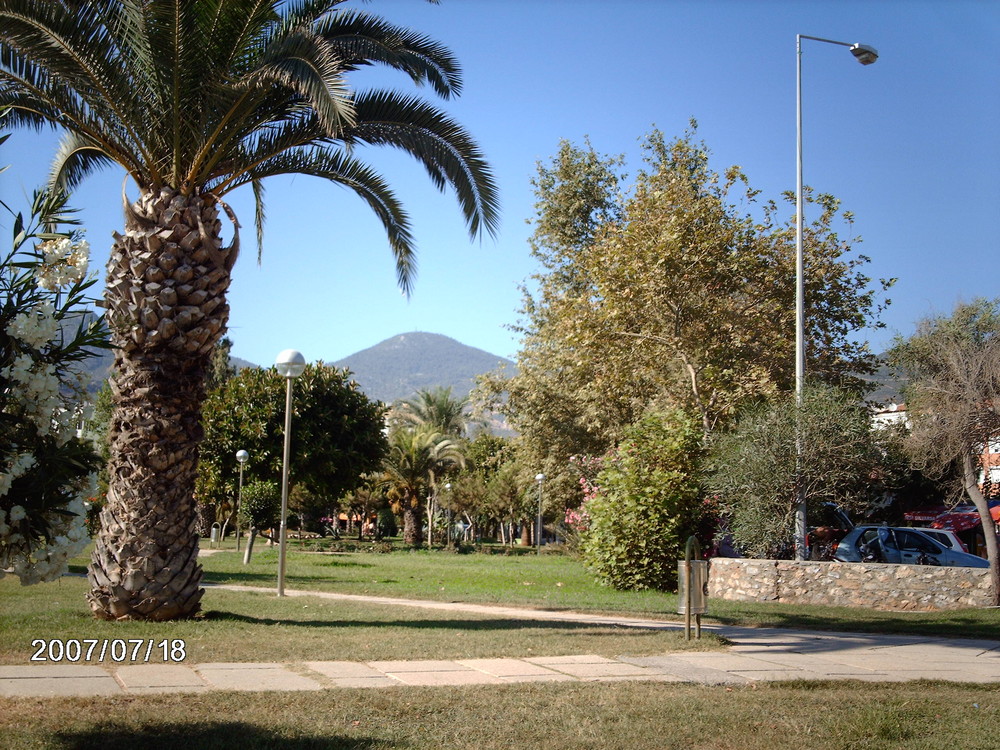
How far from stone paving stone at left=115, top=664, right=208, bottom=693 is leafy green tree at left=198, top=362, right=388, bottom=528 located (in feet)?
81.2

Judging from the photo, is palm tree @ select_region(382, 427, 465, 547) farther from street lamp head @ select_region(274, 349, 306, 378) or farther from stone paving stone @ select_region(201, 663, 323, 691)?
stone paving stone @ select_region(201, 663, 323, 691)

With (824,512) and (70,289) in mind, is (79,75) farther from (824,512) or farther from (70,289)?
(824,512)

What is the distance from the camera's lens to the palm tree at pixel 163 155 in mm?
9633

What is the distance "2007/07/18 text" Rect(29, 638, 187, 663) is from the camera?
7891 mm

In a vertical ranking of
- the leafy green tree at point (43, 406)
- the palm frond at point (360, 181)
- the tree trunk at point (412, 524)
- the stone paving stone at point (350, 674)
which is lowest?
the tree trunk at point (412, 524)

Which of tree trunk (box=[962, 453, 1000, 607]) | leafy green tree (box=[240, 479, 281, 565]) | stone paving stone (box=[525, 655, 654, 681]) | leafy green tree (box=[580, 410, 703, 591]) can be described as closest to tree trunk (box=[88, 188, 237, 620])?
stone paving stone (box=[525, 655, 654, 681])

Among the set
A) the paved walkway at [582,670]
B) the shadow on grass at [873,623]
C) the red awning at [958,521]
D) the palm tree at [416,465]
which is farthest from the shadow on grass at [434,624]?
the palm tree at [416,465]

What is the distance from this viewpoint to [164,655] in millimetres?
8156

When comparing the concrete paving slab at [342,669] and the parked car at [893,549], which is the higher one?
the parked car at [893,549]

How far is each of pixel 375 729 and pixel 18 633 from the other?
4977 millimetres

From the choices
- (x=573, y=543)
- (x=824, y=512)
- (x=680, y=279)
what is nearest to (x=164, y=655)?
(x=680, y=279)

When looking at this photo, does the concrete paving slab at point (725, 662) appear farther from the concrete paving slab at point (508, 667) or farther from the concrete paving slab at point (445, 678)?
the concrete paving slab at point (445, 678)

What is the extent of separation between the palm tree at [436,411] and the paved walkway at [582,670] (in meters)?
43.6

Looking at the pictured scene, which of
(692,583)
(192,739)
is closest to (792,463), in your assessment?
(692,583)
